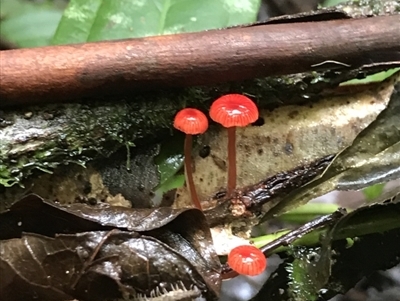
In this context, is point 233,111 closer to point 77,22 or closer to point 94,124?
point 94,124

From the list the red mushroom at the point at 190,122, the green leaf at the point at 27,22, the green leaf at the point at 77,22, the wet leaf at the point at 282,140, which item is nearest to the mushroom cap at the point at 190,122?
the red mushroom at the point at 190,122

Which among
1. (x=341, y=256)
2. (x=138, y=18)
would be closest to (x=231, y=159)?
(x=341, y=256)

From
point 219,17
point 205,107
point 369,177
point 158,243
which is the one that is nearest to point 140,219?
point 158,243

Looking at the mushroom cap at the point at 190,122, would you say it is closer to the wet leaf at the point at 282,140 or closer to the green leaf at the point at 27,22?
the wet leaf at the point at 282,140

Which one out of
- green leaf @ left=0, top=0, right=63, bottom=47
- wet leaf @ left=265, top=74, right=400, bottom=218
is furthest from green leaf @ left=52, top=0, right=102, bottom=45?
wet leaf @ left=265, top=74, right=400, bottom=218

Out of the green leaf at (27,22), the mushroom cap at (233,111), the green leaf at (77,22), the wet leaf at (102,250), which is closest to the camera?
the wet leaf at (102,250)

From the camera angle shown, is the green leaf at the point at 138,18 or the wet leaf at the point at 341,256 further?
the green leaf at the point at 138,18

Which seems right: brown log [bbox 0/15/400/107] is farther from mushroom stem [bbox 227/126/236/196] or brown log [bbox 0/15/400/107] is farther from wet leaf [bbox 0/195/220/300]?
wet leaf [bbox 0/195/220/300]
